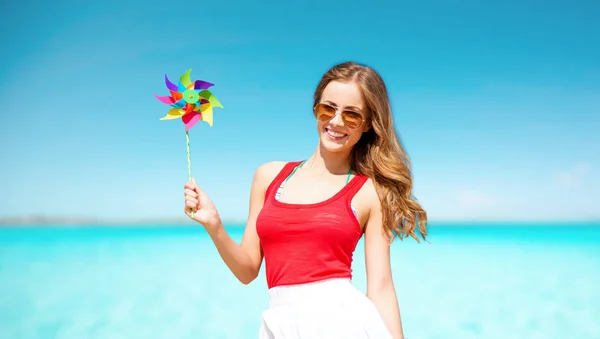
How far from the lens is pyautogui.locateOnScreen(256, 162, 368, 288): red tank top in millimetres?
2453

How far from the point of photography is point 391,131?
280 centimetres

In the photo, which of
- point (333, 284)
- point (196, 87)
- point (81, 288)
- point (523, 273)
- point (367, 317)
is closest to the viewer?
point (367, 317)

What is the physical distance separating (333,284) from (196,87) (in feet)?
3.82

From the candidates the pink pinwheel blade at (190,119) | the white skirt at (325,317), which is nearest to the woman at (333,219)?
the white skirt at (325,317)

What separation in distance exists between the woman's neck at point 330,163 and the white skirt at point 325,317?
0.65 metres

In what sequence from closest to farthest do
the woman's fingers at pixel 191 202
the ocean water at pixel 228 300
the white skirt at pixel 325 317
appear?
1. the white skirt at pixel 325 317
2. the woman's fingers at pixel 191 202
3. the ocean water at pixel 228 300

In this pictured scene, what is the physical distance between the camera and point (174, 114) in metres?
2.66

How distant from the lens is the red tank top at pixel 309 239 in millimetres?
2453

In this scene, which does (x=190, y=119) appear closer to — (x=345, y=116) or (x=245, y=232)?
(x=245, y=232)

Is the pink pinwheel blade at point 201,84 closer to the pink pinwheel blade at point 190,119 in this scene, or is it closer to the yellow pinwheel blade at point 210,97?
the yellow pinwheel blade at point 210,97

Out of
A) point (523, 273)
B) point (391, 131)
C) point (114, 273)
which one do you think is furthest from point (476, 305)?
point (114, 273)

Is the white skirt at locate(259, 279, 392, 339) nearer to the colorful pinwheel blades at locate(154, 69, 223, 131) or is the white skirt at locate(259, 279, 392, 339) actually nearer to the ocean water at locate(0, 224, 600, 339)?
the colorful pinwheel blades at locate(154, 69, 223, 131)

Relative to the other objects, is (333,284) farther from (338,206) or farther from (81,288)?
(81,288)

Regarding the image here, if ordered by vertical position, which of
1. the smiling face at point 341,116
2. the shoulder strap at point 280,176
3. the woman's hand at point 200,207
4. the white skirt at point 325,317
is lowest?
the white skirt at point 325,317
